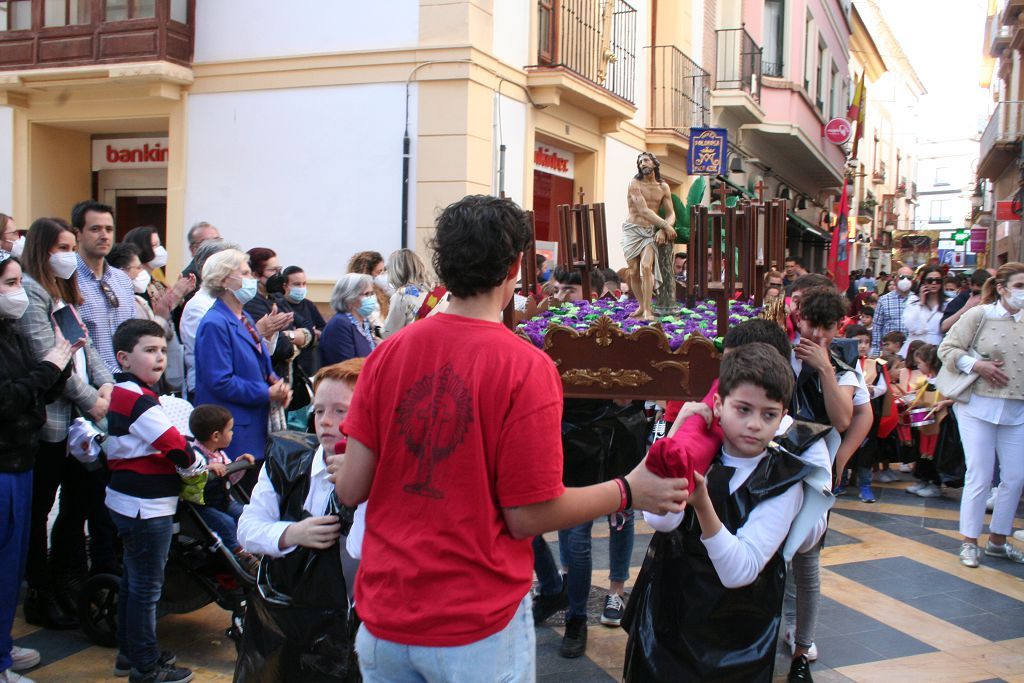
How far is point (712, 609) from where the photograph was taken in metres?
2.91

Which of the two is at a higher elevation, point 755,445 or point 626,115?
point 626,115

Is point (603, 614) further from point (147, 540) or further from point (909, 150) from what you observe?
point (909, 150)

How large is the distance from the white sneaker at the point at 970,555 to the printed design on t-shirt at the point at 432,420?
5.27 meters

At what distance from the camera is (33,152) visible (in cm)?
1302

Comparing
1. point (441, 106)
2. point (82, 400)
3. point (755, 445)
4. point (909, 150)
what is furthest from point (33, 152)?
point (909, 150)

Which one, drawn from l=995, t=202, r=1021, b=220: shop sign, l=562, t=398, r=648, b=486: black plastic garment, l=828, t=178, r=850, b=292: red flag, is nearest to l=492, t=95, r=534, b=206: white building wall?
l=562, t=398, r=648, b=486: black plastic garment

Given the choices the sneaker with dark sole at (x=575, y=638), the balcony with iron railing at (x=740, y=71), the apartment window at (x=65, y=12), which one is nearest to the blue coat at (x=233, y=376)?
the sneaker with dark sole at (x=575, y=638)

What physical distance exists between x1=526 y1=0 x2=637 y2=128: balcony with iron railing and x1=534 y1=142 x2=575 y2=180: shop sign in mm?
712

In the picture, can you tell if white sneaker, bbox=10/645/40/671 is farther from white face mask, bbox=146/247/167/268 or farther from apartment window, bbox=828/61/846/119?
apartment window, bbox=828/61/846/119

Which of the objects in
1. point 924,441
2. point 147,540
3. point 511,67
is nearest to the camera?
point 147,540

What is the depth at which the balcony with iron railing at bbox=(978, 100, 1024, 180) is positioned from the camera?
21719mm

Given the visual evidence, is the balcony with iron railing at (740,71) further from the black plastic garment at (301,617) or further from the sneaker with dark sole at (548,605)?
the black plastic garment at (301,617)

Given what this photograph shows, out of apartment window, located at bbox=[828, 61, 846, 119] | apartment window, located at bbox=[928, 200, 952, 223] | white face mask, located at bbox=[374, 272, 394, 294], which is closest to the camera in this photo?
white face mask, located at bbox=[374, 272, 394, 294]

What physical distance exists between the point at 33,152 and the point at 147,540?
10705 mm
